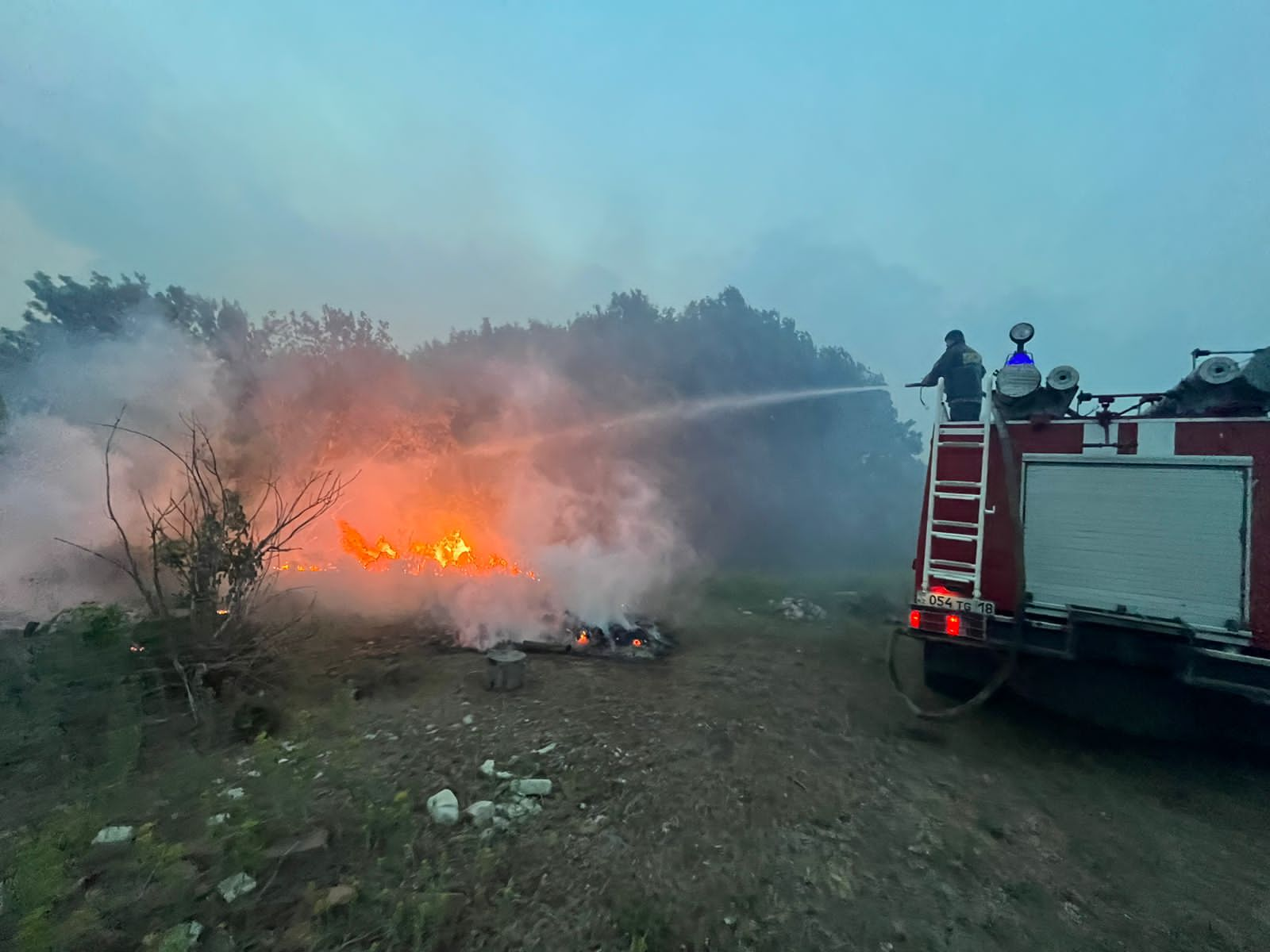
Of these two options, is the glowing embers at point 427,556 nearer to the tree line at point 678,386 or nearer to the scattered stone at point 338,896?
the tree line at point 678,386

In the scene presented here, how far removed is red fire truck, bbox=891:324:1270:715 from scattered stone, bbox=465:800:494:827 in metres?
4.44

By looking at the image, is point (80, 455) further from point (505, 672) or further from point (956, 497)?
→ point (956, 497)

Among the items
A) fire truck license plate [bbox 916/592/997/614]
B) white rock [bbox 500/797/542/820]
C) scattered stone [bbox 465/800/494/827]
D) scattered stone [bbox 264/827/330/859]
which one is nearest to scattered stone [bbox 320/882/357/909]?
scattered stone [bbox 264/827/330/859]

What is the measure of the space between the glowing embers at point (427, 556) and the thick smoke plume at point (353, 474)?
51 mm

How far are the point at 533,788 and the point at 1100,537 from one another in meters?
5.76

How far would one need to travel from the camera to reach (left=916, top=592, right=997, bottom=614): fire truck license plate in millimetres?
5746

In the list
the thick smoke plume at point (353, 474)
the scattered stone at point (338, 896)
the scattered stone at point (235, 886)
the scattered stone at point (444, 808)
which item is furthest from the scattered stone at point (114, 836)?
the thick smoke plume at point (353, 474)

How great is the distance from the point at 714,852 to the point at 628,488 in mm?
12889

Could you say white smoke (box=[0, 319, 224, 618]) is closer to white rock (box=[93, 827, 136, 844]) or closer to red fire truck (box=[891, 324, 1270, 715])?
white rock (box=[93, 827, 136, 844])

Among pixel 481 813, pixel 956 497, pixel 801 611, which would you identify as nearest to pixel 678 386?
pixel 801 611

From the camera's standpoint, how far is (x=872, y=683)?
743cm

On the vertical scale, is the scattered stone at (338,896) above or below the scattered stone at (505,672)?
below

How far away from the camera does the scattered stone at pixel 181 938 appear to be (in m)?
2.67

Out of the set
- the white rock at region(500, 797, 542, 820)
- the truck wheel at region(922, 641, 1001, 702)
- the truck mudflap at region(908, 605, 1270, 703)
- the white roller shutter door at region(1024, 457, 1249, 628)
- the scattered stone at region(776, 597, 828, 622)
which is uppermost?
the white roller shutter door at region(1024, 457, 1249, 628)
